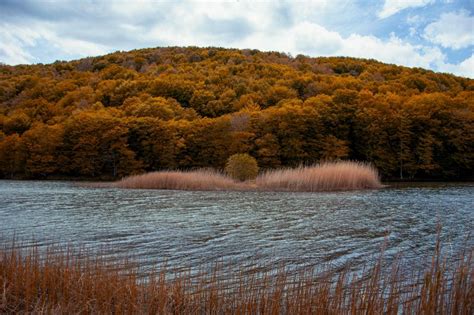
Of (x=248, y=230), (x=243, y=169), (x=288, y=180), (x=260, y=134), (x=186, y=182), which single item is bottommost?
(x=248, y=230)

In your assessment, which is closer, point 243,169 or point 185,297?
point 185,297

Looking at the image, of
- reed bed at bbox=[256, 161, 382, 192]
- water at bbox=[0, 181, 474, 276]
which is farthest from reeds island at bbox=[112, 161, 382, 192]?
water at bbox=[0, 181, 474, 276]

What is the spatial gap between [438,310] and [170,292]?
9.58ft

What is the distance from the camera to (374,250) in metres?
8.23

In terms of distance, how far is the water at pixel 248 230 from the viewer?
784cm

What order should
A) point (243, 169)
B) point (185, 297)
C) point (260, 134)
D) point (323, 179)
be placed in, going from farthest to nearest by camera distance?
1. point (260, 134)
2. point (243, 169)
3. point (323, 179)
4. point (185, 297)

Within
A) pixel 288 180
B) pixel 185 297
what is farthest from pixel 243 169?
pixel 185 297

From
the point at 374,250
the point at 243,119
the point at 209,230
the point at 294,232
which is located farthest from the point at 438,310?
the point at 243,119

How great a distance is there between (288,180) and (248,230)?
14765mm

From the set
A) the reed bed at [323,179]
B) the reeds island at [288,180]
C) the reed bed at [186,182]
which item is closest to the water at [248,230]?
the reed bed at [323,179]

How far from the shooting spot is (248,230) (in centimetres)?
1085

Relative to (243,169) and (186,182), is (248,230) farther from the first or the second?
(243,169)

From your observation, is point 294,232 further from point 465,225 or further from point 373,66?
point 373,66

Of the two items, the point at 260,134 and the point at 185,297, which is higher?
the point at 260,134
